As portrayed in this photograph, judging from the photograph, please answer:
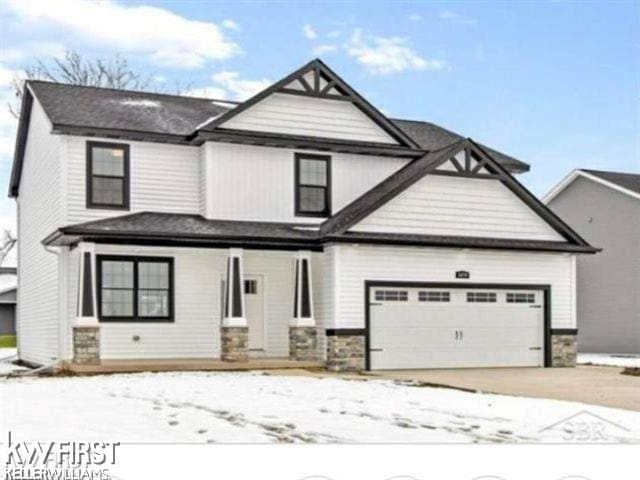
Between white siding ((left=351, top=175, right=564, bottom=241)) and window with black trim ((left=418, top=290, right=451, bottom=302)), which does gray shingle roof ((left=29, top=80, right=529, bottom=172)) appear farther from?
window with black trim ((left=418, top=290, right=451, bottom=302))

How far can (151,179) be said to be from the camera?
67.8 ft

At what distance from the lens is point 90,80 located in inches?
1410

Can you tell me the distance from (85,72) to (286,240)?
18.7 metres

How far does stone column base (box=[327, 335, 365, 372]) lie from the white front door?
1.85 metres

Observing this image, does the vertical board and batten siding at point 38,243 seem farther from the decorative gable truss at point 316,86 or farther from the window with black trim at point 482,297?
the window with black trim at point 482,297

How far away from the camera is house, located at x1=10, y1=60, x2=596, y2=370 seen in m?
19.7

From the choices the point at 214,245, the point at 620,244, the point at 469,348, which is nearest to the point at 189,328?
the point at 214,245

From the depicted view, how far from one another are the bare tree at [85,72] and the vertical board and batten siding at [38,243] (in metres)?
10.9

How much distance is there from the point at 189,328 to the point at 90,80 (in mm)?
18382

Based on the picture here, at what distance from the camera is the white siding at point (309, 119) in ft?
69.3

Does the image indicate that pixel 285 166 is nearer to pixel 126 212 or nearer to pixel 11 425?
pixel 126 212

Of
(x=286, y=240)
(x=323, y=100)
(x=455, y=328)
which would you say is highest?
(x=323, y=100)

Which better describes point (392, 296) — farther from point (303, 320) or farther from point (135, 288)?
point (135, 288)

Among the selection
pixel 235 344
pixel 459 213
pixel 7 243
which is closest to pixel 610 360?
pixel 459 213
